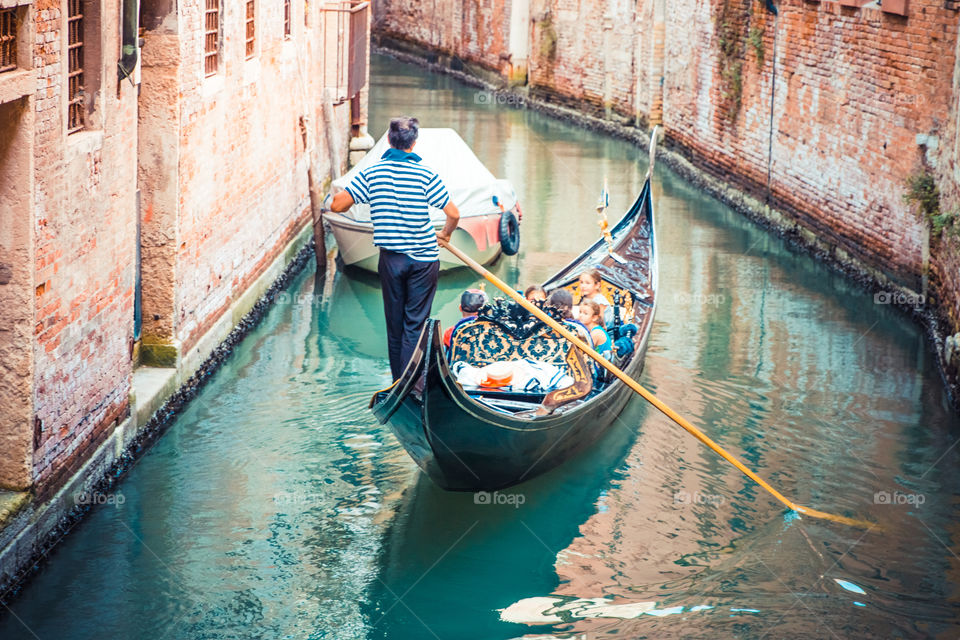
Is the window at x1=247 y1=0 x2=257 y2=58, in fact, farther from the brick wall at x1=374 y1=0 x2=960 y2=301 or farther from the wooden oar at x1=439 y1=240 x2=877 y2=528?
the brick wall at x1=374 y1=0 x2=960 y2=301

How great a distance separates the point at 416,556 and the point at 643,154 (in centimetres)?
1101

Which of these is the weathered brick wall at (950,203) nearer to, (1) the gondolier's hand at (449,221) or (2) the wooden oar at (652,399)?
(2) the wooden oar at (652,399)

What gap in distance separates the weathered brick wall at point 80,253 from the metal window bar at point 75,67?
0.04 metres

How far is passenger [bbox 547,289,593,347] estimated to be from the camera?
224 inches

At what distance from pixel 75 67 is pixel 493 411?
6.69ft

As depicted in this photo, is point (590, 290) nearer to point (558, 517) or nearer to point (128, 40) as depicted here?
point (558, 517)

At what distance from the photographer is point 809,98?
405 inches

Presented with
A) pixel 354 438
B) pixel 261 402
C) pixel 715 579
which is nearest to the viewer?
pixel 715 579

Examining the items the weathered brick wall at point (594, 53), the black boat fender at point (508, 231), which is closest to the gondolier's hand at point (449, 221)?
the black boat fender at point (508, 231)

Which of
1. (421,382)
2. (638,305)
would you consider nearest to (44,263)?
(421,382)

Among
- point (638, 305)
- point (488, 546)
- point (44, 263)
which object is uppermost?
point (44, 263)

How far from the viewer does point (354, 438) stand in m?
5.84

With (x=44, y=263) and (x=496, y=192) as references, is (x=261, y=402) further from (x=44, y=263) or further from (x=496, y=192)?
(x=496, y=192)

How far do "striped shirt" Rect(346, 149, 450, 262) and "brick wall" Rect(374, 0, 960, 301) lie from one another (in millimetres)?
3313
